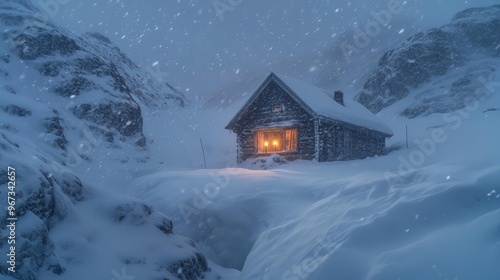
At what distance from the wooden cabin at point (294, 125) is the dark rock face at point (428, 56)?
171 ft

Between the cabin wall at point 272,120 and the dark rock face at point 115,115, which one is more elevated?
the cabin wall at point 272,120

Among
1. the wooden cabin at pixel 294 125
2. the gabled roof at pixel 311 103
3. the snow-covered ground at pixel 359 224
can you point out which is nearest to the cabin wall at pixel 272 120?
the wooden cabin at pixel 294 125

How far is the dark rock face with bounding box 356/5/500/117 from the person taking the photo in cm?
6756

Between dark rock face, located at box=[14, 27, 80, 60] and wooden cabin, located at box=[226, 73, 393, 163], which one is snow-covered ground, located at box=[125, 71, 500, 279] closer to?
wooden cabin, located at box=[226, 73, 393, 163]

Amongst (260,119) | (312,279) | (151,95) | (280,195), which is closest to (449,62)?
(151,95)

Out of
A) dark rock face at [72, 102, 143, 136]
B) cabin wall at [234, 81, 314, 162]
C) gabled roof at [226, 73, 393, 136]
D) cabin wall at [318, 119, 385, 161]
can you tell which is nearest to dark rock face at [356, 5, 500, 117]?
cabin wall at [318, 119, 385, 161]

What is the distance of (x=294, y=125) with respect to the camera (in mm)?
17703

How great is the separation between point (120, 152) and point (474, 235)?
29.1 m

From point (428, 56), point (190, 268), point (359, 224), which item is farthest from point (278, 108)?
point (428, 56)

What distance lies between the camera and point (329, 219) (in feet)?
17.7

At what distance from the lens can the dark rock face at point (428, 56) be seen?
6756 cm

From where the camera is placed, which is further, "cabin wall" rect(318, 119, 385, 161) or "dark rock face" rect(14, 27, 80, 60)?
"dark rock face" rect(14, 27, 80, 60)

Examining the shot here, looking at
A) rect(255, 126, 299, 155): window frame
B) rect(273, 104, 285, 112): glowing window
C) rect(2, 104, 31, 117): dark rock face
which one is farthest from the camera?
rect(2, 104, 31, 117): dark rock face

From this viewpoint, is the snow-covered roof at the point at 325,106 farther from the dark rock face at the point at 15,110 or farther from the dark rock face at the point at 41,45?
the dark rock face at the point at 41,45
